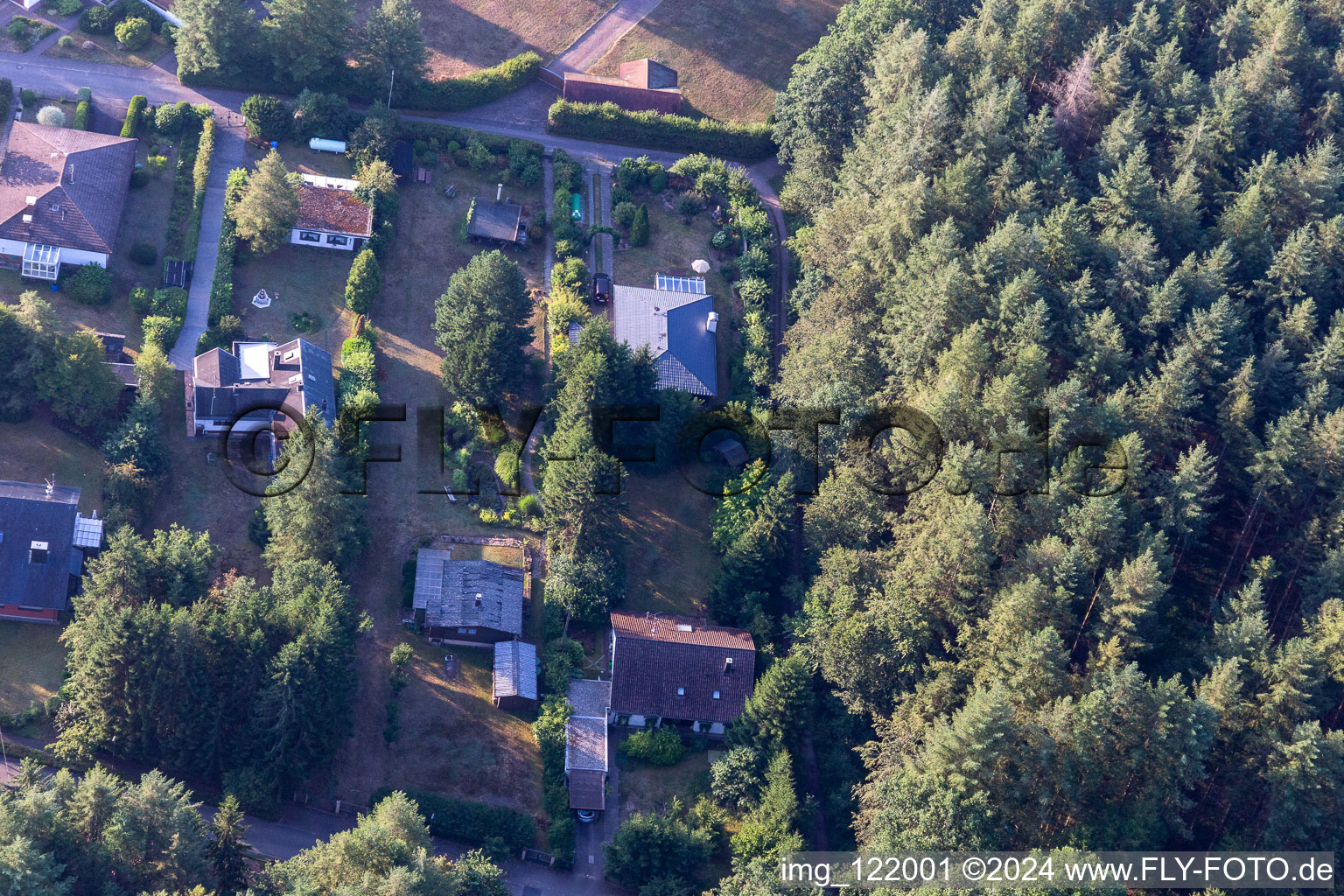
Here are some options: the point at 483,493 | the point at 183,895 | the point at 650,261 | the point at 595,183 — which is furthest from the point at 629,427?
the point at 183,895

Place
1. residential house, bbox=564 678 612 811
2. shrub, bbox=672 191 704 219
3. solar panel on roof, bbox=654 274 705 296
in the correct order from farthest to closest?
shrub, bbox=672 191 704 219 < solar panel on roof, bbox=654 274 705 296 < residential house, bbox=564 678 612 811

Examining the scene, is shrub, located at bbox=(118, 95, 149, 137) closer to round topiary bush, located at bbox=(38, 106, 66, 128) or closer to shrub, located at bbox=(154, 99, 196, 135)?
shrub, located at bbox=(154, 99, 196, 135)

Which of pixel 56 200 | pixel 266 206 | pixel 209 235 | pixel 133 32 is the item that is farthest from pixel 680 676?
pixel 133 32

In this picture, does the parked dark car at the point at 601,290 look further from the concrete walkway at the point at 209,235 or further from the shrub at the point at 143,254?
the shrub at the point at 143,254

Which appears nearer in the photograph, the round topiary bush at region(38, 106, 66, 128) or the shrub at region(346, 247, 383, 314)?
the shrub at region(346, 247, 383, 314)

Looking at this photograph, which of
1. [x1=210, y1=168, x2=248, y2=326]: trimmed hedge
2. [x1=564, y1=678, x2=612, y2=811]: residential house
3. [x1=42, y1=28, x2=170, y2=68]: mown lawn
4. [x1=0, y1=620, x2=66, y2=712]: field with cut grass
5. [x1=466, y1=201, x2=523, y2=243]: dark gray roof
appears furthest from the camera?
[x1=42, y1=28, x2=170, y2=68]: mown lawn

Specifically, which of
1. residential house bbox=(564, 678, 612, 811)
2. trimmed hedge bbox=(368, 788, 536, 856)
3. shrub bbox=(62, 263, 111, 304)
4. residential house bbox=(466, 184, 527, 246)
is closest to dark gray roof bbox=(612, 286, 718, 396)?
residential house bbox=(466, 184, 527, 246)

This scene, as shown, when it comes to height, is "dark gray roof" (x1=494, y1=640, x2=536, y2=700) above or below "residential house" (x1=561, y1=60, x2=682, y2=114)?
below
